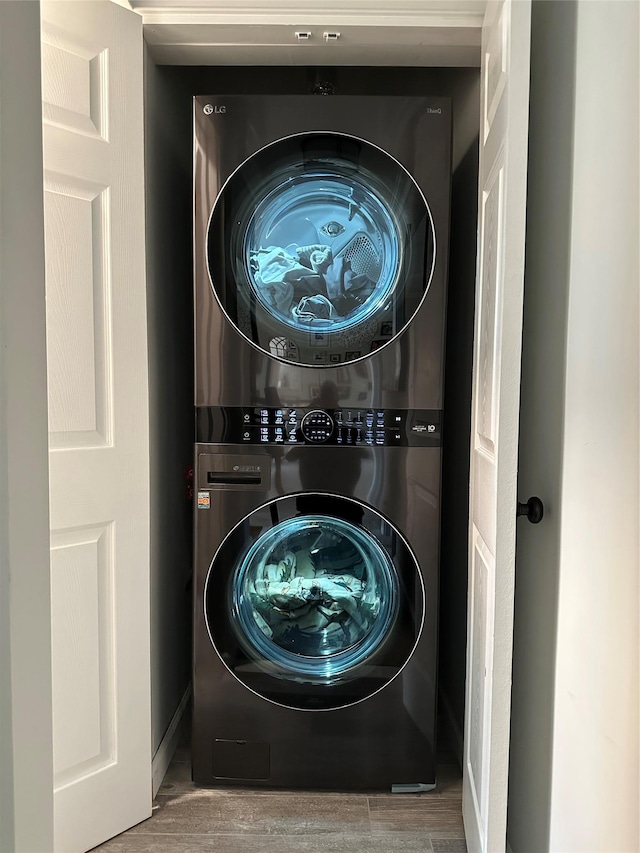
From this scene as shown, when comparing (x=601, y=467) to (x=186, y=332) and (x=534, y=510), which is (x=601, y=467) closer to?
(x=534, y=510)

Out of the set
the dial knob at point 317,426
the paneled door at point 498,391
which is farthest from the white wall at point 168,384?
the paneled door at point 498,391

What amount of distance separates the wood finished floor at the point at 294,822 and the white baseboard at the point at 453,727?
0.35 feet

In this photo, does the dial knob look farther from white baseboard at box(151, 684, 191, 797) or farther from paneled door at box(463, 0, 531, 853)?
white baseboard at box(151, 684, 191, 797)

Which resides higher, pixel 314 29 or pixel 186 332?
pixel 314 29

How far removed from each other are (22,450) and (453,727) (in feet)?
5.74

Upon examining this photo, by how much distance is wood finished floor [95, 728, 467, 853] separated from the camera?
1.50 meters

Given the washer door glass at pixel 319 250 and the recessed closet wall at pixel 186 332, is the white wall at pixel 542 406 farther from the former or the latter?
the recessed closet wall at pixel 186 332

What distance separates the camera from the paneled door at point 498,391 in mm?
1055

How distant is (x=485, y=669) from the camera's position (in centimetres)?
124

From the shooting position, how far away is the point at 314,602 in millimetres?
1662

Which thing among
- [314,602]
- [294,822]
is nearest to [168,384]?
[314,602]

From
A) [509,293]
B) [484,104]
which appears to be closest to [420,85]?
→ [484,104]

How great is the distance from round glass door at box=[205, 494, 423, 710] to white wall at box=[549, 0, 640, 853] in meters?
0.55

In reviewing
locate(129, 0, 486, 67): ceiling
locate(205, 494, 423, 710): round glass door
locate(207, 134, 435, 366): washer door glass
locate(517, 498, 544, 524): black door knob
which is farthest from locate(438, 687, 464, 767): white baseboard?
locate(129, 0, 486, 67): ceiling
